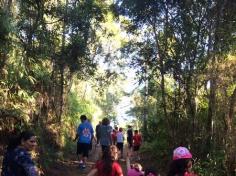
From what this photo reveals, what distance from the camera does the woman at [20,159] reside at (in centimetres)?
553

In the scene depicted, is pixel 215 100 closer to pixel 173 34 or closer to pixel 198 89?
pixel 198 89

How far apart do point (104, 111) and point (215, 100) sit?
162ft

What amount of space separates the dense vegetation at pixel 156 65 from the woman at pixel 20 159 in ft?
16.0

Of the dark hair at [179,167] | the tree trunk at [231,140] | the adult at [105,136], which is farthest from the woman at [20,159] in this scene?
the adult at [105,136]

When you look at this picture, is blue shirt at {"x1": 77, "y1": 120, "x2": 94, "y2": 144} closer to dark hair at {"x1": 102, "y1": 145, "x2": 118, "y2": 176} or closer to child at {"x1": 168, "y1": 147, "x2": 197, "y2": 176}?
dark hair at {"x1": 102, "y1": 145, "x2": 118, "y2": 176}

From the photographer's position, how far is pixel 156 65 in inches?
650

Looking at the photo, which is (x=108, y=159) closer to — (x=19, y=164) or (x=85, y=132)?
(x=19, y=164)

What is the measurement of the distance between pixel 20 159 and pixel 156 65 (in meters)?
11.3

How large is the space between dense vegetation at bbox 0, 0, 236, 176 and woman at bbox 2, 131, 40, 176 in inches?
192

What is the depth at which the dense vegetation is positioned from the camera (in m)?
12.1

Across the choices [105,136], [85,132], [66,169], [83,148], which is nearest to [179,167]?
[85,132]

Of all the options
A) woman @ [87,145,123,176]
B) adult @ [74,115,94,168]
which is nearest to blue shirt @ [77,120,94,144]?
adult @ [74,115,94,168]

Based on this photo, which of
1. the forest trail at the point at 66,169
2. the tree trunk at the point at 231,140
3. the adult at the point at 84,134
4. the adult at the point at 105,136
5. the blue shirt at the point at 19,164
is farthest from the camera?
the adult at the point at 105,136

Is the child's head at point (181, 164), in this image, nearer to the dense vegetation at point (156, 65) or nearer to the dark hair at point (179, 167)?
the dark hair at point (179, 167)
